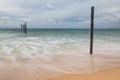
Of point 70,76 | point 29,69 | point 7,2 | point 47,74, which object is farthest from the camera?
point 7,2

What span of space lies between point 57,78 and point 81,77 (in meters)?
0.67

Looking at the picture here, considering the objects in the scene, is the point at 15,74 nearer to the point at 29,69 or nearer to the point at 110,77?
the point at 29,69

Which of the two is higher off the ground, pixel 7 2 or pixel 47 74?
pixel 7 2

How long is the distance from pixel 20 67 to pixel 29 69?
447 mm

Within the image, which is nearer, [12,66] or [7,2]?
[12,66]

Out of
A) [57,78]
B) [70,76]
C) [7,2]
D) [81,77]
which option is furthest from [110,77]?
[7,2]

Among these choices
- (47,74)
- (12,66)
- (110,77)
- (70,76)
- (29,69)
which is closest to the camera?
(110,77)

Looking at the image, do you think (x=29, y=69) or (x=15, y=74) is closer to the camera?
(x=15, y=74)

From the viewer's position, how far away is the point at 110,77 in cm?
443

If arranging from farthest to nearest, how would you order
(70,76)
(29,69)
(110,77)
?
(29,69)
(70,76)
(110,77)

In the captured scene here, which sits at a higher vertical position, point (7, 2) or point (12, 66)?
point (7, 2)

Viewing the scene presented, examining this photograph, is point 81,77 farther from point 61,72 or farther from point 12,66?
point 12,66

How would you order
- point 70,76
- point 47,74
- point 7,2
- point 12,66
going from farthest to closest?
1. point 7,2
2. point 12,66
3. point 47,74
4. point 70,76

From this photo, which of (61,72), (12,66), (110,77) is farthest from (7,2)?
(110,77)
